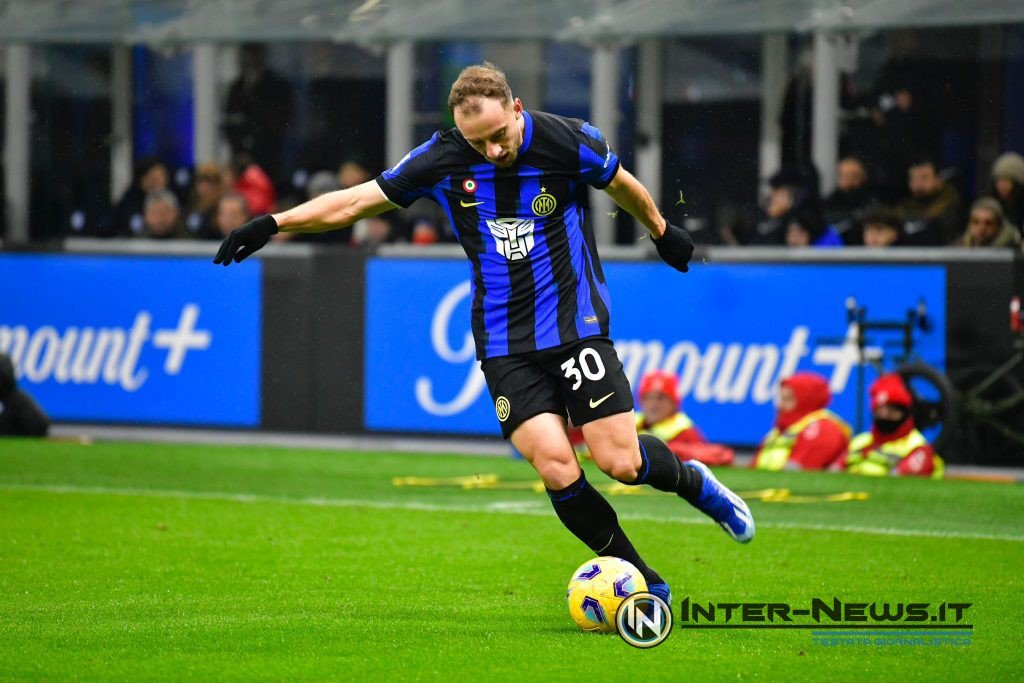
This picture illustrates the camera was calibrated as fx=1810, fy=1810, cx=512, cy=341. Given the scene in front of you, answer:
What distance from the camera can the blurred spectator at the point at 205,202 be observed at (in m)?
15.0

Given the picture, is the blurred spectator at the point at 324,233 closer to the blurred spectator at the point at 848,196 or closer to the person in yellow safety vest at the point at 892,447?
the blurred spectator at the point at 848,196

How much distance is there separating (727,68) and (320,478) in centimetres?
569

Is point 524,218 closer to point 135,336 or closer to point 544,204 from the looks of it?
point 544,204

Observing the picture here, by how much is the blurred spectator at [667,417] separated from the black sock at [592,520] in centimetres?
549

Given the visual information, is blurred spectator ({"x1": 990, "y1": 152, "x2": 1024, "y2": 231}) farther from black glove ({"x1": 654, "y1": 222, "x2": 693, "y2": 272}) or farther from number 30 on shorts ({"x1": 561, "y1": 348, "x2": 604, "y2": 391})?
number 30 on shorts ({"x1": 561, "y1": 348, "x2": 604, "y2": 391})

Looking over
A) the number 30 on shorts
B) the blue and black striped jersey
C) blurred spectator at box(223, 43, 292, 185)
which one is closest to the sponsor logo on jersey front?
the blue and black striped jersey

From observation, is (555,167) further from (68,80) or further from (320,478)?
(68,80)

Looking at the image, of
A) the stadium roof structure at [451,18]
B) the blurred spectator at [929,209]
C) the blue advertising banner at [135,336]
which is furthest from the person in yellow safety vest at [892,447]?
the blue advertising banner at [135,336]

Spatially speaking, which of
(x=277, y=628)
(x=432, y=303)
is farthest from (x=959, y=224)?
(x=277, y=628)

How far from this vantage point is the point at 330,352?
13.9 m

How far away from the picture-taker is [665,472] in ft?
21.5

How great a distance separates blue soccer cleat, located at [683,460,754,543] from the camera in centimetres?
667

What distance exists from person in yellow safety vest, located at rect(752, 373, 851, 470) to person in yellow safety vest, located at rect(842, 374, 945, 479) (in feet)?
0.54

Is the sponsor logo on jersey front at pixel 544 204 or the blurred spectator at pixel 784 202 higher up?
the sponsor logo on jersey front at pixel 544 204
